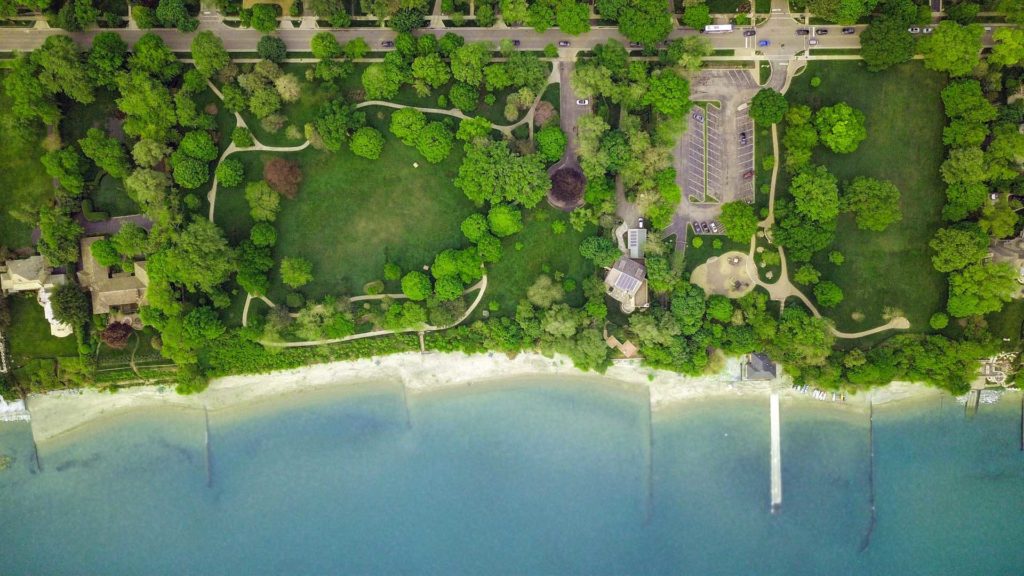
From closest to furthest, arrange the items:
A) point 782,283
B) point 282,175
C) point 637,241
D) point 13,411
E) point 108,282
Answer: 1. point 282,175
2. point 108,282
3. point 637,241
4. point 782,283
5. point 13,411

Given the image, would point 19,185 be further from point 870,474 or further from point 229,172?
point 870,474

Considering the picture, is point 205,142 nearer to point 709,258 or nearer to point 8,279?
point 8,279

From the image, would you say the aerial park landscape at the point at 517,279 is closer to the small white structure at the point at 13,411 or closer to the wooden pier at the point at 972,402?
the small white structure at the point at 13,411

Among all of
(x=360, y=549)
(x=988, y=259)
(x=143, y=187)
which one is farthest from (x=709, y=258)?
(x=143, y=187)

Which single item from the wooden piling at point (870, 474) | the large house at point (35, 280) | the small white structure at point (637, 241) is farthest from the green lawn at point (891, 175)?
the large house at point (35, 280)

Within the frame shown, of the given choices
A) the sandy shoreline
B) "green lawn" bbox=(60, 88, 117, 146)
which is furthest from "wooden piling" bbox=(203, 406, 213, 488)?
"green lawn" bbox=(60, 88, 117, 146)

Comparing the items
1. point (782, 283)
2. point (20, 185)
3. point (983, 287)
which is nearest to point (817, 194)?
point (782, 283)
